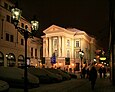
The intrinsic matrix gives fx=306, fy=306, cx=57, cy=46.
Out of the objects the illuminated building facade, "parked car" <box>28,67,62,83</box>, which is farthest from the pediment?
"parked car" <box>28,67,62,83</box>

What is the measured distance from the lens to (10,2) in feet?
177

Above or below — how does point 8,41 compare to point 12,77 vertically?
above

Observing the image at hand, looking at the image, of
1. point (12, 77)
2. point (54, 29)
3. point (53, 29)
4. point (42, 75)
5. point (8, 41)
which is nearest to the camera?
point (12, 77)

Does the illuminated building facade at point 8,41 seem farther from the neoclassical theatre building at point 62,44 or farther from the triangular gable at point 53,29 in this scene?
the neoclassical theatre building at point 62,44

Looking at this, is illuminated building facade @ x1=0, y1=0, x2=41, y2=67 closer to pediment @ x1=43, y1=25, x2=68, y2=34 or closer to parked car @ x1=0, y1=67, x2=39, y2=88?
parked car @ x1=0, y1=67, x2=39, y2=88

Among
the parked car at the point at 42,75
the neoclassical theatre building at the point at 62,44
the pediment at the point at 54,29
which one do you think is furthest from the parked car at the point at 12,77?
the pediment at the point at 54,29

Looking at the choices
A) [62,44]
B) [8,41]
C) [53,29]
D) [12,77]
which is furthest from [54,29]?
[12,77]

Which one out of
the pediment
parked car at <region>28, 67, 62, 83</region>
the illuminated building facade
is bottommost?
parked car at <region>28, 67, 62, 83</region>

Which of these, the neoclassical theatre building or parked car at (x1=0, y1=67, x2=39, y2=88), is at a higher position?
the neoclassical theatre building

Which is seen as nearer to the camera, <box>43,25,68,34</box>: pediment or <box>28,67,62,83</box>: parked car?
<box>28,67,62,83</box>: parked car

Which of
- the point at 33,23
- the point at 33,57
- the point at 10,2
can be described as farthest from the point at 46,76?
the point at 33,57

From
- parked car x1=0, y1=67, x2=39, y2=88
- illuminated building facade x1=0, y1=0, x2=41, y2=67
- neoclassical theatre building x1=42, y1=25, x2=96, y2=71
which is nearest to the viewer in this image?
parked car x1=0, y1=67, x2=39, y2=88

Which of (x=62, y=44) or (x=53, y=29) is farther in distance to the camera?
(x=53, y=29)

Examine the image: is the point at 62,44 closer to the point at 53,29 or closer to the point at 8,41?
the point at 53,29
